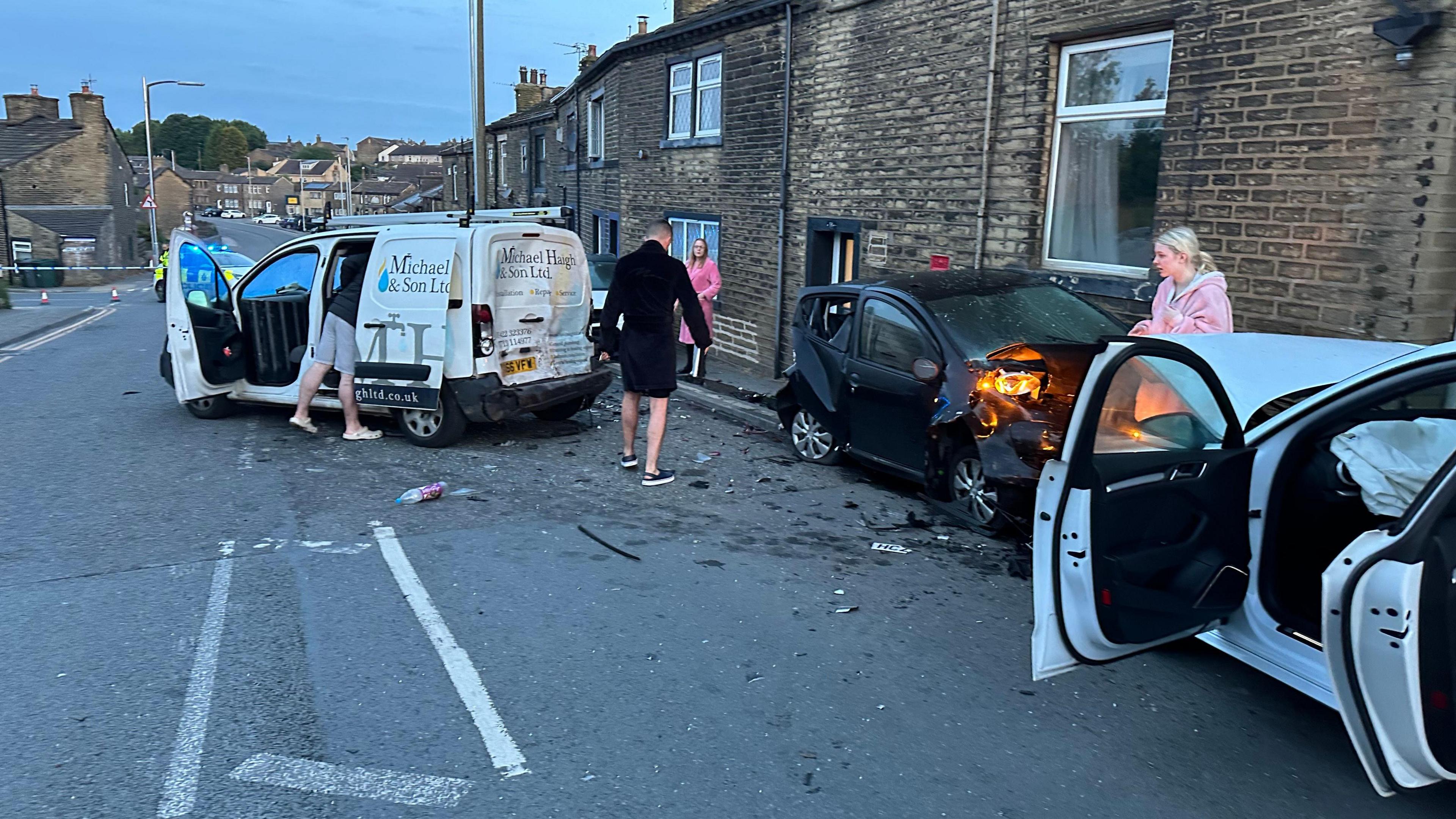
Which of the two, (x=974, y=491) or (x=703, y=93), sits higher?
(x=703, y=93)

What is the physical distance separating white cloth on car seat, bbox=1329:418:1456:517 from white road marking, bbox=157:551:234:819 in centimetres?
429

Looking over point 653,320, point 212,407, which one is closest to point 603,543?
point 653,320

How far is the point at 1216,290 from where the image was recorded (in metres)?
5.91

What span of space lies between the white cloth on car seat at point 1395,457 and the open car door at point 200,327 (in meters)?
8.83

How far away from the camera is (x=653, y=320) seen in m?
7.34

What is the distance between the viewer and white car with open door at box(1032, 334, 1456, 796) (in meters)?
2.82

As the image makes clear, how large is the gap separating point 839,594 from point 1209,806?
7.20 ft

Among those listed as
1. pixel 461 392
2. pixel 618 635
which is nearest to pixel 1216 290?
pixel 618 635

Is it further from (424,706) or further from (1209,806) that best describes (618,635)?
(1209,806)

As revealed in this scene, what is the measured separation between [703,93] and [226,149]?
6676 inches

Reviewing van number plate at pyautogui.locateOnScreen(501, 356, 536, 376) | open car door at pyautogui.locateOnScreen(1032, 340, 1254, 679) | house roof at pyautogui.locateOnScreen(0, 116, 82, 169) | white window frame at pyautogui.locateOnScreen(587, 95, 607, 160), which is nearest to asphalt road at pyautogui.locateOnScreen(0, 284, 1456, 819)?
open car door at pyautogui.locateOnScreen(1032, 340, 1254, 679)

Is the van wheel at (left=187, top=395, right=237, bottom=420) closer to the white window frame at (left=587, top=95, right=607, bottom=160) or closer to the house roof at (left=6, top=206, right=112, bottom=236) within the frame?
the white window frame at (left=587, top=95, right=607, bottom=160)

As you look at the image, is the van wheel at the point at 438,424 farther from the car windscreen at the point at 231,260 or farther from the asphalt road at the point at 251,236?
the asphalt road at the point at 251,236

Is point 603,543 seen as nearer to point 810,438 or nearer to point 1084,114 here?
point 810,438
